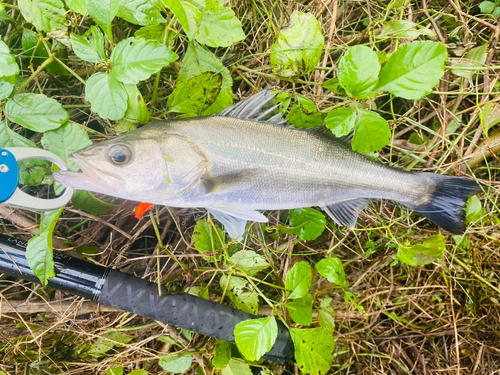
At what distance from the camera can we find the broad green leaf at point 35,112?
5.64 feet

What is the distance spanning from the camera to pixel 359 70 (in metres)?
1.57

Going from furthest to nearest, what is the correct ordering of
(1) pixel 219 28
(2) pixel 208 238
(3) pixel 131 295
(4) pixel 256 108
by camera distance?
(2) pixel 208 238 → (3) pixel 131 295 → (4) pixel 256 108 → (1) pixel 219 28

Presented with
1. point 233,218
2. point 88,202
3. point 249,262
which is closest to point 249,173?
point 233,218

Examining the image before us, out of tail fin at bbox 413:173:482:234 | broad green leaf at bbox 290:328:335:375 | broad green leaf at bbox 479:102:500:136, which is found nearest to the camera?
broad green leaf at bbox 290:328:335:375

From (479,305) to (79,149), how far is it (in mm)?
3037

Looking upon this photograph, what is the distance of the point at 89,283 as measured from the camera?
6.31 feet

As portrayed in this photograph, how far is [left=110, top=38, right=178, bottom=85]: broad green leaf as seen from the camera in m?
1.60

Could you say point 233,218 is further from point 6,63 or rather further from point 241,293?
point 6,63

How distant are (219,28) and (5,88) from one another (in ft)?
3.95

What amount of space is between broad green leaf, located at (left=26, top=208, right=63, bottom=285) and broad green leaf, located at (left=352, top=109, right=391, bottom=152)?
5.43 feet

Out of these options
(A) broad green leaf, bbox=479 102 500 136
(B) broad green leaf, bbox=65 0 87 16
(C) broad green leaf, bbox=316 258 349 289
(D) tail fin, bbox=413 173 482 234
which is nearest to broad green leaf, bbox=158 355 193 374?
(C) broad green leaf, bbox=316 258 349 289

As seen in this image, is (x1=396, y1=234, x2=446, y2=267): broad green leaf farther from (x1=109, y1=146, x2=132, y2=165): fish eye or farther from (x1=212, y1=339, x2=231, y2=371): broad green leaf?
(x1=109, y1=146, x2=132, y2=165): fish eye

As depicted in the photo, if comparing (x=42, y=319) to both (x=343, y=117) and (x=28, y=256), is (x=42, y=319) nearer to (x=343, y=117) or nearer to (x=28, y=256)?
(x=28, y=256)

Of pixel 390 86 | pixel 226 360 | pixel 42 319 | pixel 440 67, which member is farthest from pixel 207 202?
pixel 42 319
